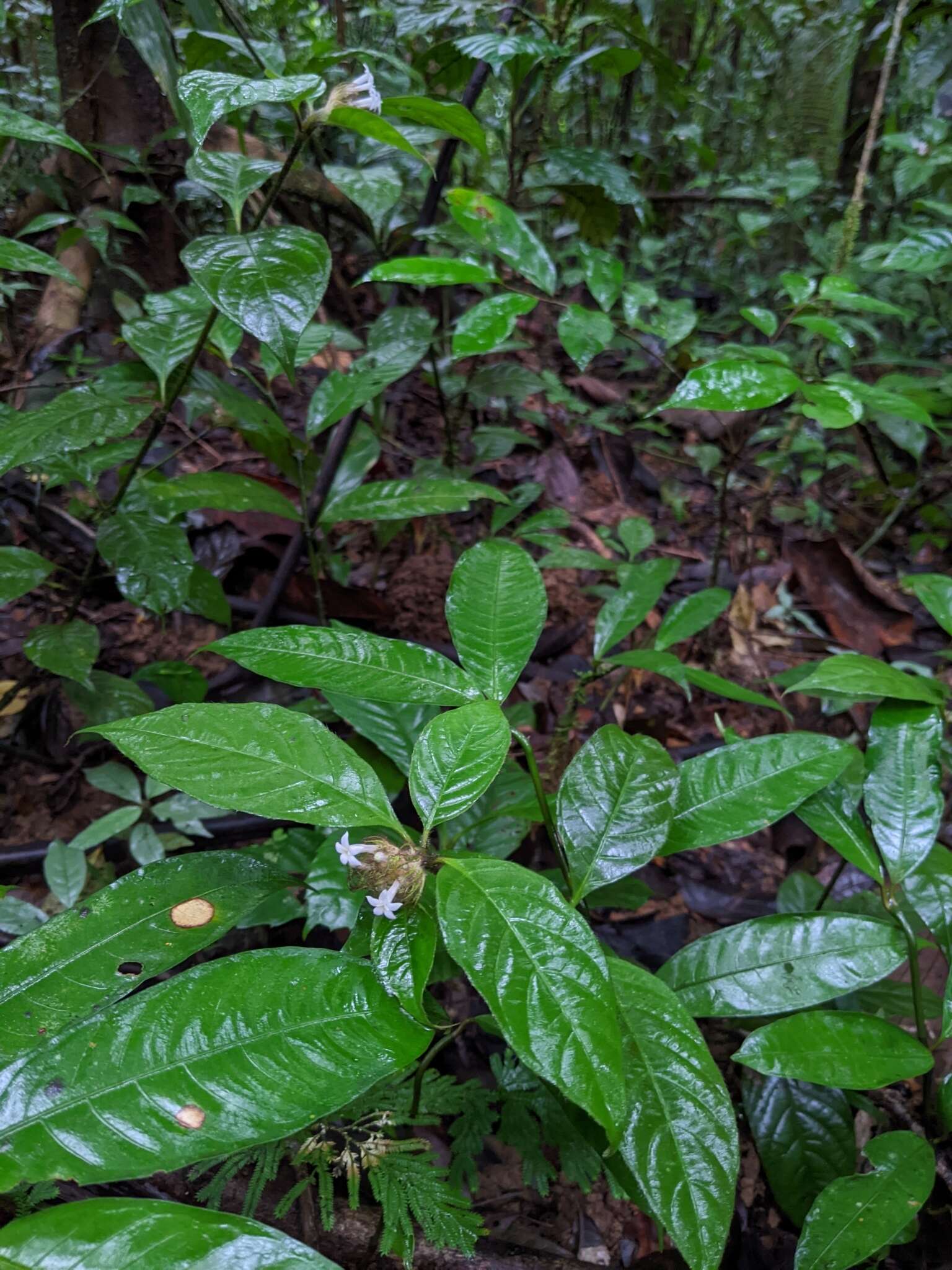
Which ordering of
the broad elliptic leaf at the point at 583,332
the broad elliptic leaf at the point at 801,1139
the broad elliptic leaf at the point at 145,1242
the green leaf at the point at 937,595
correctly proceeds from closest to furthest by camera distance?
the broad elliptic leaf at the point at 145,1242 < the broad elliptic leaf at the point at 801,1139 < the green leaf at the point at 937,595 < the broad elliptic leaf at the point at 583,332

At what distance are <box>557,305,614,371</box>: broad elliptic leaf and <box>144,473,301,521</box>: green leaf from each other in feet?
1.98

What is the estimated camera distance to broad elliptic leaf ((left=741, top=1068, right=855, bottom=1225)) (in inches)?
36.8

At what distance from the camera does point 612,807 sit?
2.77 feet

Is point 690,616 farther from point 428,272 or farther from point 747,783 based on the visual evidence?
point 428,272

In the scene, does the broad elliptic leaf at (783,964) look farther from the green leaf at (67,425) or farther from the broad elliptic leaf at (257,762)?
the green leaf at (67,425)

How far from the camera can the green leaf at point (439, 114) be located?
962mm

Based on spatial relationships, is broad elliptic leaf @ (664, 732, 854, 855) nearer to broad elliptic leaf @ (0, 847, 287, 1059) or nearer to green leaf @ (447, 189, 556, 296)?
broad elliptic leaf @ (0, 847, 287, 1059)

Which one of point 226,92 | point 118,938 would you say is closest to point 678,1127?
point 118,938

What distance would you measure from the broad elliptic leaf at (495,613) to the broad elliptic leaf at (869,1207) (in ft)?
2.08

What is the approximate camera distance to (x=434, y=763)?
696mm

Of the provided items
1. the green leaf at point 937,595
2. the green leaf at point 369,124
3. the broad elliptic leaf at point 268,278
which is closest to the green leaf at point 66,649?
the broad elliptic leaf at point 268,278

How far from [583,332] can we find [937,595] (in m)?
0.77

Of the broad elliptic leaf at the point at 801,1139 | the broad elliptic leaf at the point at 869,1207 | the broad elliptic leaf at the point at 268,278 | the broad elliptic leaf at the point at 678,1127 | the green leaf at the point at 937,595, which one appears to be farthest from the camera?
the green leaf at the point at 937,595

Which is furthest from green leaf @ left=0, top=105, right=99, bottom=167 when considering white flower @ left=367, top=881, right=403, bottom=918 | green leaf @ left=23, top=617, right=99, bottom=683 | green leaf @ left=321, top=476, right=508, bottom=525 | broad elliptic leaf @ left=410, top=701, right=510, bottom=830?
white flower @ left=367, top=881, right=403, bottom=918
